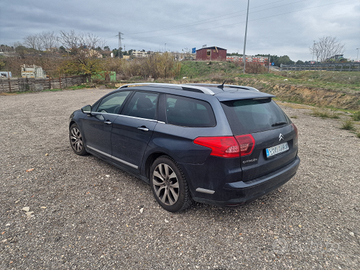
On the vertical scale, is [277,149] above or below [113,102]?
below

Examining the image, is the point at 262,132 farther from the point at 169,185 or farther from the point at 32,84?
the point at 32,84

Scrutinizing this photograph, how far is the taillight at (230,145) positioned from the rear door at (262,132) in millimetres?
60

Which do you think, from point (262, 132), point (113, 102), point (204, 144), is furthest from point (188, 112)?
point (113, 102)

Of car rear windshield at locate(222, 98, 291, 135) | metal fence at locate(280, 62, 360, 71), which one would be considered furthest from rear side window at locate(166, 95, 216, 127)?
metal fence at locate(280, 62, 360, 71)

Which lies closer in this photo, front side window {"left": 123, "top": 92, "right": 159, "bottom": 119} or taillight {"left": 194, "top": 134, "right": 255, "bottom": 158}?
taillight {"left": 194, "top": 134, "right": 255, "bottom": 158}

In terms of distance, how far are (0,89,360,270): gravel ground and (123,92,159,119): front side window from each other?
1.19 metres

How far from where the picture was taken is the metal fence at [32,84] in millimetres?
20000

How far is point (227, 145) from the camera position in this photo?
2566 mm

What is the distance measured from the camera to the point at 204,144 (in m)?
2.68

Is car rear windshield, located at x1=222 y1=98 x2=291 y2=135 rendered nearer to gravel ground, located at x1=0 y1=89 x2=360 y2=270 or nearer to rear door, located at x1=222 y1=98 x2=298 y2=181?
rear door, located at x1=222 y1=98 x2=298 y2=181

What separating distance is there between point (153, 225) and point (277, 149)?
178cm

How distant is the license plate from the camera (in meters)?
2.86

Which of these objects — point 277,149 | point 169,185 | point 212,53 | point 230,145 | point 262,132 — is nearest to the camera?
point 230,145

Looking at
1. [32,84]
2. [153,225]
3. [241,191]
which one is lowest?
[153,225]
